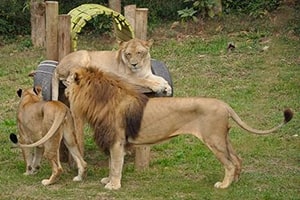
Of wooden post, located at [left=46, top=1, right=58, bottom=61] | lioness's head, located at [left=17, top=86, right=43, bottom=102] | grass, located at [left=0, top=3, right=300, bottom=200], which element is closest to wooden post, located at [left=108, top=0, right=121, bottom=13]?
grass, located at [left=0, top=3, right=300, bottom=200]

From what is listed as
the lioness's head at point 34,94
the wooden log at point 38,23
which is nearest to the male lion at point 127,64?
the lioness's head at point 34,94

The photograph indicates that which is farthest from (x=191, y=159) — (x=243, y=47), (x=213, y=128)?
(x=243, y=47)

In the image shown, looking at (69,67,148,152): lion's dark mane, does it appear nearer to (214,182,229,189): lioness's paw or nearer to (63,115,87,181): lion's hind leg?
(63,115,87,181): lion's hind leg

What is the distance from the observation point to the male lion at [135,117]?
705 cm

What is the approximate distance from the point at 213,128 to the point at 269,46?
7225 mm

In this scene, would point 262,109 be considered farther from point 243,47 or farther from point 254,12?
point 254,12

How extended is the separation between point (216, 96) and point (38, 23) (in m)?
4.45

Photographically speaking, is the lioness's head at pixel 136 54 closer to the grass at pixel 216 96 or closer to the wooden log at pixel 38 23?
the grass at pixel 216 96

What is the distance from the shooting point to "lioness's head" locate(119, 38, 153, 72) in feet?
25.2

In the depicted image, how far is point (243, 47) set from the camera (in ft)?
45.9

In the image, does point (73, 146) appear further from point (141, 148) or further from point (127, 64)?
point (127, 64)

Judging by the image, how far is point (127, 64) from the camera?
7777mm

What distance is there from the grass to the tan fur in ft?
0.50

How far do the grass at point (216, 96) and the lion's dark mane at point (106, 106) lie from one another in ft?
1.71
